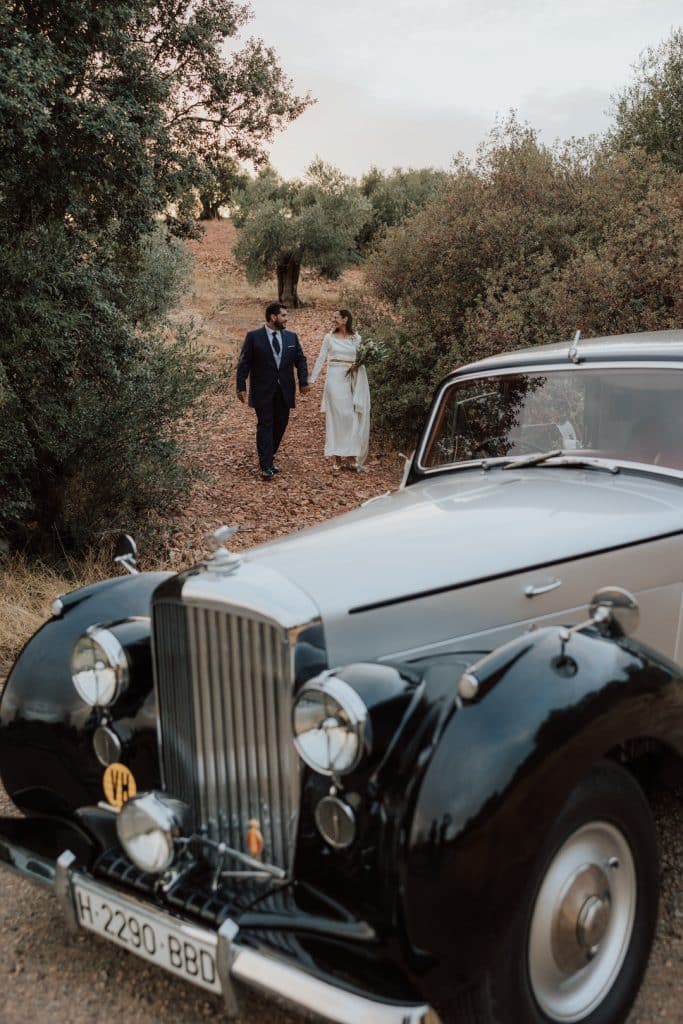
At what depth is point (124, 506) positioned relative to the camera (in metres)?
8.23

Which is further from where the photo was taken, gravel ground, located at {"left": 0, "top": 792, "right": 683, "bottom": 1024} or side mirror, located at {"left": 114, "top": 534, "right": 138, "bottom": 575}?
side mirror, located at {"left": 114, "top": 534, "right": 138, "bottom": 575}

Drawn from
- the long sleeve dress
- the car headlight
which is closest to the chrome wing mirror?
the car headlight

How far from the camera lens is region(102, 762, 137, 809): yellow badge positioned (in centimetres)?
278

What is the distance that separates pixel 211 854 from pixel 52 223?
6.16 metres

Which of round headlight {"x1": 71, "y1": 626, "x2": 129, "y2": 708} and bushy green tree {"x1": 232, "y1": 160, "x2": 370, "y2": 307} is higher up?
bushy green tree {"x1": 232, "y1": 160, "x2": 370, "y2": 307}

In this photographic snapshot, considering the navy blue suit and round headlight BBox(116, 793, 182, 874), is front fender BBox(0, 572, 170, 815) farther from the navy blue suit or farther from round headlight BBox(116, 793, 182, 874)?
the navy blue suit

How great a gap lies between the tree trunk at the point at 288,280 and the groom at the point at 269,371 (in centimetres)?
1175

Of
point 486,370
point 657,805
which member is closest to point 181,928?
point 657,805

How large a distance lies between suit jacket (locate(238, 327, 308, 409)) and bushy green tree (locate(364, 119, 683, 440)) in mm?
1606

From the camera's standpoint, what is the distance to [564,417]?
3918mm

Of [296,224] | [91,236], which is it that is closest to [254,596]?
[91,236]

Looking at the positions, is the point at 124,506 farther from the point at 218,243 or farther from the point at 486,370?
the point at 218,243

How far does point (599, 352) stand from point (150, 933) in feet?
9.17

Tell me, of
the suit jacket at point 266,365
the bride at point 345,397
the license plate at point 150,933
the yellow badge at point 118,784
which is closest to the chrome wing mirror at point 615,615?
the license plate at point 150,933
